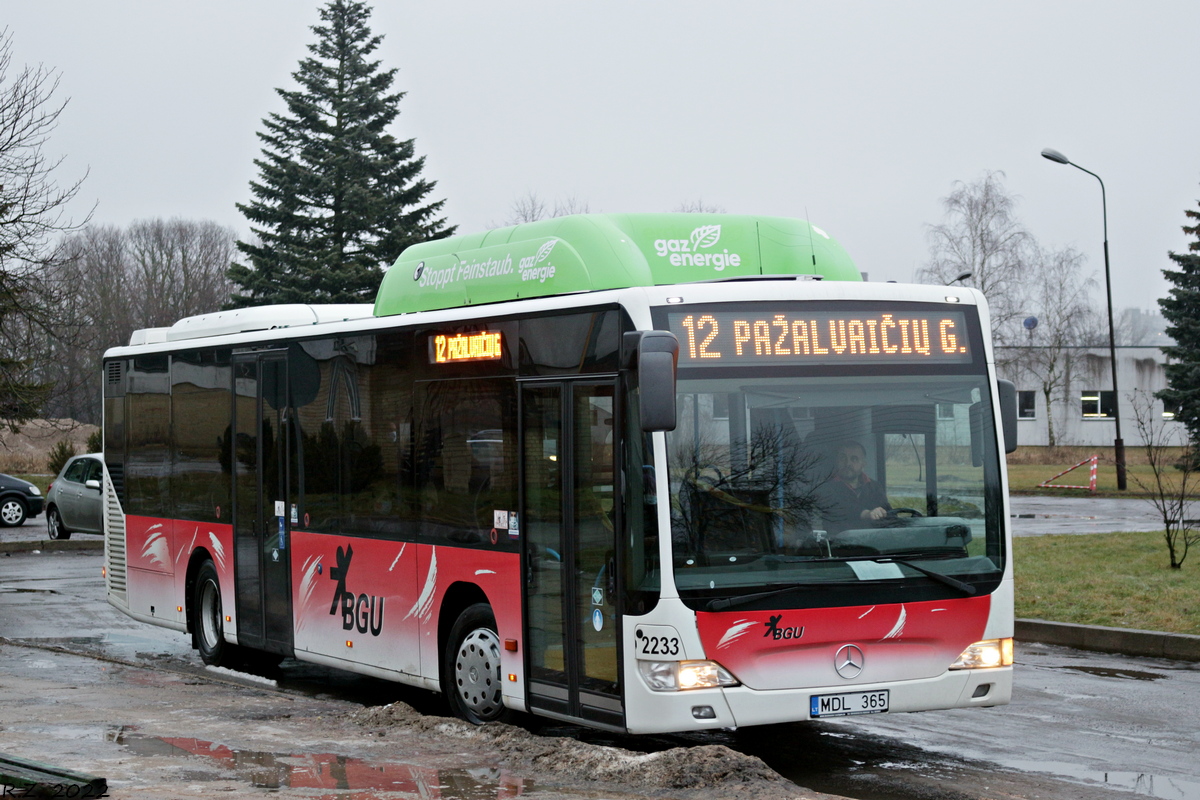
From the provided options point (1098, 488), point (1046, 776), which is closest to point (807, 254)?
point (1046, 776)

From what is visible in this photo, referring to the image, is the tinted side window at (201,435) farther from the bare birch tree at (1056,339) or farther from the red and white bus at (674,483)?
the bare birch tree at (1056,339)

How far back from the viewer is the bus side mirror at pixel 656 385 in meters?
7.24

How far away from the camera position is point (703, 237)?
9.55 meters

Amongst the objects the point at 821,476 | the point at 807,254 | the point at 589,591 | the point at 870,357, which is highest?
the point at 807,254

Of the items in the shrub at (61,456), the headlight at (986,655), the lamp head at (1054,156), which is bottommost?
the headlight at (986,655)

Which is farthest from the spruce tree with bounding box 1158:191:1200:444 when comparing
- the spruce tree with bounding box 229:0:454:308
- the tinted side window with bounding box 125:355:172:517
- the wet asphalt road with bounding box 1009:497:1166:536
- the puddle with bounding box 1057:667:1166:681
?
the tinted side window with bounding box 125:355:172:517

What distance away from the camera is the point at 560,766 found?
7707 mm

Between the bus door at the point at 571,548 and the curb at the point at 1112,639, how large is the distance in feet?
23.0

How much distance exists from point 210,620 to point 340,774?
6089 mm

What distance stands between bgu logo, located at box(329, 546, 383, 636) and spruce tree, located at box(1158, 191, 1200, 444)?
39.5m

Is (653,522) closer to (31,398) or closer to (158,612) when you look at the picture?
(158,612)

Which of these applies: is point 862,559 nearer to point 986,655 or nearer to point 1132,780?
point 986,655

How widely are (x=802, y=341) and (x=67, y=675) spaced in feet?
24.2

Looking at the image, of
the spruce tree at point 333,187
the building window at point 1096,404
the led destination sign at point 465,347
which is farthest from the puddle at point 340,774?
the building window at point 1096,404
